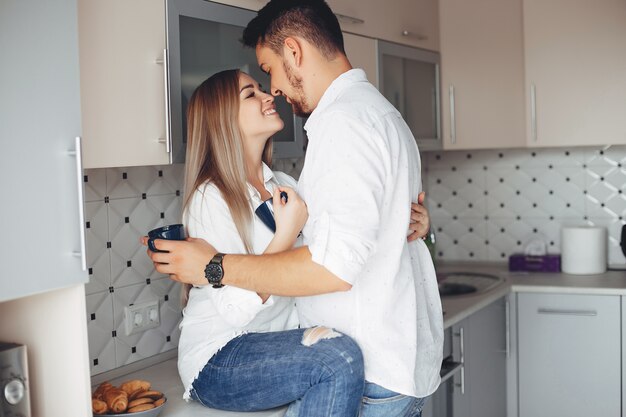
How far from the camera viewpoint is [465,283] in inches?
136

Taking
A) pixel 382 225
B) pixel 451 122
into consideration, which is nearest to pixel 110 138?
pixel 382 225

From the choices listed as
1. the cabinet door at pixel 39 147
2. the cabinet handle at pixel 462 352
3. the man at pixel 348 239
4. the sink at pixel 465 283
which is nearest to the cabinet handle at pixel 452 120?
the sink at pixel 465 283

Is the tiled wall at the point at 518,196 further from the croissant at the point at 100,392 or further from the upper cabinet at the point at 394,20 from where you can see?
the croissant at the point at 100,392

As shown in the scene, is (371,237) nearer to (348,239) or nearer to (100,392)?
(348,239)

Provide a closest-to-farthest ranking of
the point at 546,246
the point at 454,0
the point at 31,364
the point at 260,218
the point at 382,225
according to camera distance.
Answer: the point at 31,364 → the point at 382,225 → the point at 260,218 → the point at 454,0 → the point at 546,246

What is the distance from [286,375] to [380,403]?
23cm

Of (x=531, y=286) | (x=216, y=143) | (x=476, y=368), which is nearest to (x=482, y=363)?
(x=476, y=368)

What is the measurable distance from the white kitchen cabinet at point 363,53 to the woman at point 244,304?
2.44ft

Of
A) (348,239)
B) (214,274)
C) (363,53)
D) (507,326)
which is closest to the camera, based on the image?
(348,239)

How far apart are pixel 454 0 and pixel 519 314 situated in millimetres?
1388

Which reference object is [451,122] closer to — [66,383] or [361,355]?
[361,355]

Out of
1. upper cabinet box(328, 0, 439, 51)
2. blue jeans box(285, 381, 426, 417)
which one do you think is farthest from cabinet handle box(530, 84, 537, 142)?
blue jeans box(285, 381, 426, 417)

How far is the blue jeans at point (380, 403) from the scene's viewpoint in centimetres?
179

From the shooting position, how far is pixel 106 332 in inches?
88.0
